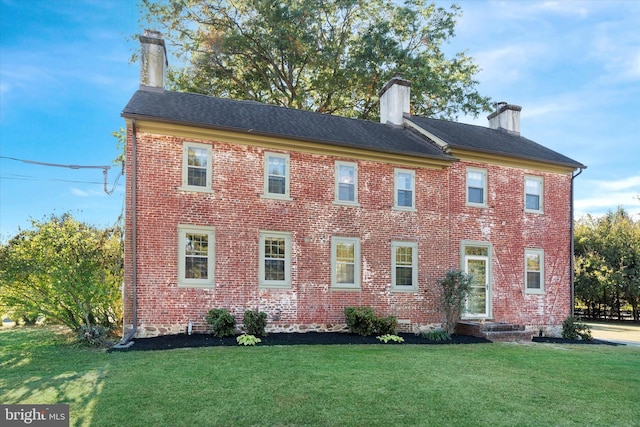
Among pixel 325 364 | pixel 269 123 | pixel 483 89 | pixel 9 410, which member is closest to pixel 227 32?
pixel 269 123

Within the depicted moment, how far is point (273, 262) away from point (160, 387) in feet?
20.1

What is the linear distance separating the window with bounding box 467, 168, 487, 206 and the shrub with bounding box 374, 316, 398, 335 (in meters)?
5.00

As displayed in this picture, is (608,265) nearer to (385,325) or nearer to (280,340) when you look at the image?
(385,325)

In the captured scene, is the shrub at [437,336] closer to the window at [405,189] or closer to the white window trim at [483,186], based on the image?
the window at [405,189]

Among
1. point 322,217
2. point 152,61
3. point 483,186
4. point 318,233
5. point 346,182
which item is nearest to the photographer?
point 318,233

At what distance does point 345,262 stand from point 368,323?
1872mm

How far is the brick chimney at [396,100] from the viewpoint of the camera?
16.6 meters

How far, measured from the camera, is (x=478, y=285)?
46.7ft

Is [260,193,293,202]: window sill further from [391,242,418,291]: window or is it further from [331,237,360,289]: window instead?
[391,242,418,291]: window

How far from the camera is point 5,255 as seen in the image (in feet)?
33.6

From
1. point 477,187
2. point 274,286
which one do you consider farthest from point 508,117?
point 274,286

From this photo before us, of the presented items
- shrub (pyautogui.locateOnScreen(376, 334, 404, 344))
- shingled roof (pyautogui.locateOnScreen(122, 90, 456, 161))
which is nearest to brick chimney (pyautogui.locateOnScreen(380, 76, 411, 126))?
shingled roof (pyautogui.locateOnScreen(122, 90, 456, 161))

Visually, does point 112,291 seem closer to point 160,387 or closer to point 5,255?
point 5,255

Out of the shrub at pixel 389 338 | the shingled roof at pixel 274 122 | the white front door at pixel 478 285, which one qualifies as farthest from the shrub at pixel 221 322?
the white front door at pixel 478 285
